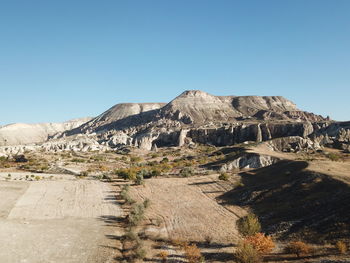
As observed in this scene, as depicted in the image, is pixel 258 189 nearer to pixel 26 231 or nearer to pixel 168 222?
pixel 168 222

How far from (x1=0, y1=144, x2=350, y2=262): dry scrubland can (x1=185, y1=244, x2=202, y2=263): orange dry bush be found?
0.08 m

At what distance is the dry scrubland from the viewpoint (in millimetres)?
18672

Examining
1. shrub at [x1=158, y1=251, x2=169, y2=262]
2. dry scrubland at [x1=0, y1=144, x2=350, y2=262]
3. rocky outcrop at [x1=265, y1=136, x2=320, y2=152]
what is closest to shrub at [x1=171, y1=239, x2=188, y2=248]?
dry scrubland at [x1=0, y1=144, x2=350, y2=262]

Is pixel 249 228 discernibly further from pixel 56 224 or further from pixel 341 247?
pixel 56 224

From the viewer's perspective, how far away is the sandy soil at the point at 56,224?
1914 centimetres

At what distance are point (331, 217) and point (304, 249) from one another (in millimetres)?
5192

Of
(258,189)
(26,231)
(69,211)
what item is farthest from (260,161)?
(26,231)

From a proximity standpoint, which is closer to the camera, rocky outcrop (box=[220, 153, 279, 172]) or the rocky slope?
rocky outcrop (box=[220, 153, 279, 172])

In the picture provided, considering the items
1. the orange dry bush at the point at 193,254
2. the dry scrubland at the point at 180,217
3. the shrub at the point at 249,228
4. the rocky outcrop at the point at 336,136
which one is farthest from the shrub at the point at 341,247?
the rocky outcrop at the point at 336,136

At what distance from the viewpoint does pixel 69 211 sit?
97.1 feet

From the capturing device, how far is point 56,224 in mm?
25078

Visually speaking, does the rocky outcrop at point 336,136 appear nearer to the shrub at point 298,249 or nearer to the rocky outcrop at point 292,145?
the rocky outcrop at point 292,145

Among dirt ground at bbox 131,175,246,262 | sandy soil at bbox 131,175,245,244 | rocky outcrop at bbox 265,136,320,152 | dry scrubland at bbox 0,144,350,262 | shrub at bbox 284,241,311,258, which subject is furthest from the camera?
rocky outcrop at bbox 265,136,320,152

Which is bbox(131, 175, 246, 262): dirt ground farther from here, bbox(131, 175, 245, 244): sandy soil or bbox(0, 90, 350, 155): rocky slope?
bbox(0, 90, 350, 155): rocky slope
